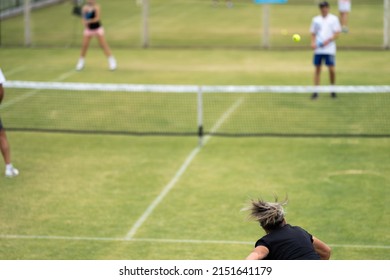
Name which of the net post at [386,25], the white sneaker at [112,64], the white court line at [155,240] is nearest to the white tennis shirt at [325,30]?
the white sneaker at [112,64]

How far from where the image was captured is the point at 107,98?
70.3 feet

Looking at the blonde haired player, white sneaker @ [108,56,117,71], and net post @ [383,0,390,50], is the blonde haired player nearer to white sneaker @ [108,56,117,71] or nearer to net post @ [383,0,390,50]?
white sneaker @ [108,56,117,71]

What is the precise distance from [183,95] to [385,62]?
24.6 ft

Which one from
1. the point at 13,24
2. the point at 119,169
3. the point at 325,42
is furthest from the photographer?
the point at 13,24

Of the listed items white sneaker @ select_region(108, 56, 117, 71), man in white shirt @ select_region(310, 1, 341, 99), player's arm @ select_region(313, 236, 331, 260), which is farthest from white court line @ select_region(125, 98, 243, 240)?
white sneaker @ select_region(108, 56, 117, 71)

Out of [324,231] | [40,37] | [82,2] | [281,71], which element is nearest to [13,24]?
[40,37]

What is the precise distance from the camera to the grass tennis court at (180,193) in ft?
39.3

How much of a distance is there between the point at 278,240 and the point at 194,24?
27.2 m

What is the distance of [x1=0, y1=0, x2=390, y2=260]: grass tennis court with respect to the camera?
1197 centimetres

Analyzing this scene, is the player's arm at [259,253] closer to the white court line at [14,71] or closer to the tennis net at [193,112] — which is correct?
the tennis net at [193,112]

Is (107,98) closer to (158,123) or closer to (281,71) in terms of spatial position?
(158,123)

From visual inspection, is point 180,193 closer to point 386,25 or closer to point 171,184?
point 171,184

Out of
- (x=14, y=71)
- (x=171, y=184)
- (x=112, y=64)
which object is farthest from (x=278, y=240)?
(x=14, y=71)

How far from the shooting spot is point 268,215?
25.1 feet
